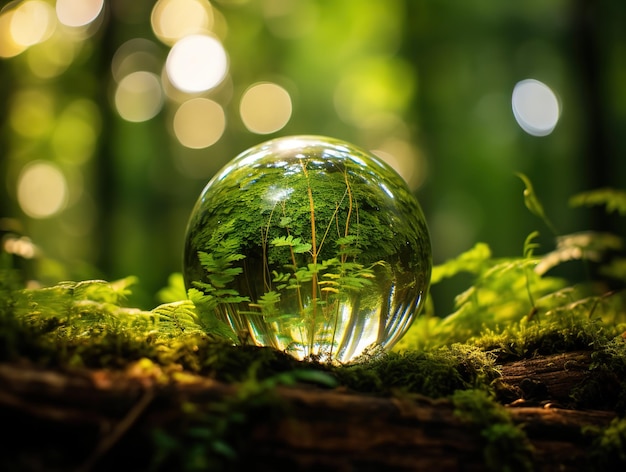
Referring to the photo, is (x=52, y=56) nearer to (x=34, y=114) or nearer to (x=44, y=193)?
(x=34, y=114)

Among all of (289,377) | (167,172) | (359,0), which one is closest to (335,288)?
(289,377)

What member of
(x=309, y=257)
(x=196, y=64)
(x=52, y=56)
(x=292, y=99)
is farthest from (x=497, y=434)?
(x=196, y=64)

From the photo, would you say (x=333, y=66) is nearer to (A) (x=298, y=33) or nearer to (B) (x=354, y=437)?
(A) (x=298, y=33)

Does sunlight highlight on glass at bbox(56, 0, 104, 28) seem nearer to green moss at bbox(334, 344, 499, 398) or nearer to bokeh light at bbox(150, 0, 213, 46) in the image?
bokeh light at bbox(150, 0, 213, 46)

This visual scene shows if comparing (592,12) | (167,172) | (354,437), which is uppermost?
(592,12)

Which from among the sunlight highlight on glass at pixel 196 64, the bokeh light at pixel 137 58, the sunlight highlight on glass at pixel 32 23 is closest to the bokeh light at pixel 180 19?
the sunlight highlight on glass at pixel 196 64

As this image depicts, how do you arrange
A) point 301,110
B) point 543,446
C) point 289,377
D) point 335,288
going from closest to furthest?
point 289,377
point 543,446
point 335,288
point 301,110
